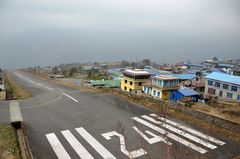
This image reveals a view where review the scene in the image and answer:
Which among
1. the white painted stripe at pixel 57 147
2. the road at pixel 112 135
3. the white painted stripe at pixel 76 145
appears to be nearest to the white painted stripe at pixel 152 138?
the road at pixel 112 135

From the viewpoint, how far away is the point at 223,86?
3506 centimetres

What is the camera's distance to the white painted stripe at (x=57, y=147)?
8359 millimetres

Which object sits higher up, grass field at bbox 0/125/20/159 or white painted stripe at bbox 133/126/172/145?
grass field at bbox 0/125/20/159

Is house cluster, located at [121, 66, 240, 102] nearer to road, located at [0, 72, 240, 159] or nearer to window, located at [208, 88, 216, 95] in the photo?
window, located at [208, 88, 216, 95]

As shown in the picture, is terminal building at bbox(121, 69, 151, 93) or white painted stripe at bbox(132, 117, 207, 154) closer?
white painted stripe at bbox(132, 117, 207, 154)

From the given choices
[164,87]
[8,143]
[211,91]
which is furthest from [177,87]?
[8,143]

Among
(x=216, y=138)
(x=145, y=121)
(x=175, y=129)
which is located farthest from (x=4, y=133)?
(x=216, y=138)

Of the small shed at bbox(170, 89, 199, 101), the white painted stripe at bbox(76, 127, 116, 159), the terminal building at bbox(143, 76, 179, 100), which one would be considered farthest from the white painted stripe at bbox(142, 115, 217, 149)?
the small shed at bbox(170, 89, 199, 101)

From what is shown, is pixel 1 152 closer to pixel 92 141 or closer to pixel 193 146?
pixel 92 141

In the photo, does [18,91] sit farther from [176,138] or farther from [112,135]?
[176,138]

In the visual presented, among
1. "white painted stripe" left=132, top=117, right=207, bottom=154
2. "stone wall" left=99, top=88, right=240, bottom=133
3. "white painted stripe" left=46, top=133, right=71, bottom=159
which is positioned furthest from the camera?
"stone wall" left=99, top=88, right=240, bottom=133

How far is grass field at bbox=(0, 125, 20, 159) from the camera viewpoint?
815 centimetres

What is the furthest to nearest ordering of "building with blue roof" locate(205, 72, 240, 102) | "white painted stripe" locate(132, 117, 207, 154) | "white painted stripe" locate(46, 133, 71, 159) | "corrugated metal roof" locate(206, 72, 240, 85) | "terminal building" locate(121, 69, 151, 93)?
"terminal building" locate(121, 69, 151, 93) → "corrugated metal roof" locate(206, 72, 240, 85) → "building with blue roof" locate(205, 72, 240, 102) → "white painted stripe" locate(132, 117, 207, 154) → "white painted stripe" locate(46, 133, 71, 159)

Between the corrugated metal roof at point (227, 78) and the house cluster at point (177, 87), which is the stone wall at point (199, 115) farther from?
the corrugated metal roof at point (227, 78)
